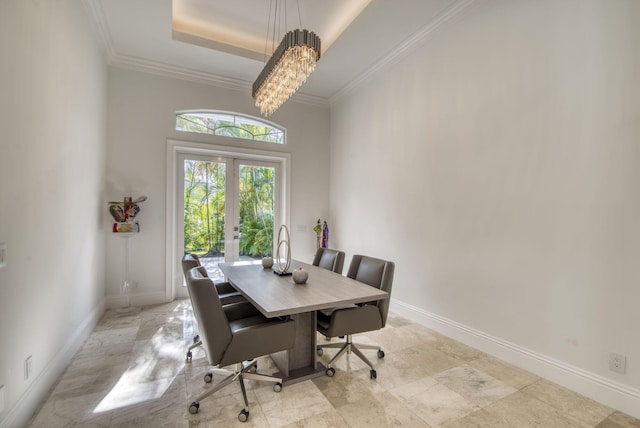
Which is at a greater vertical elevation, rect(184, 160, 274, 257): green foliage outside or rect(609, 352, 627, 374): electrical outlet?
rect(184, 160, 274, 257): green foliage outside

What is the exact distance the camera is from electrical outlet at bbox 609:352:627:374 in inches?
75.8

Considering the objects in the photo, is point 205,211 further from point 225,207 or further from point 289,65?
point 289,65

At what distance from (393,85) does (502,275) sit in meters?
2.69

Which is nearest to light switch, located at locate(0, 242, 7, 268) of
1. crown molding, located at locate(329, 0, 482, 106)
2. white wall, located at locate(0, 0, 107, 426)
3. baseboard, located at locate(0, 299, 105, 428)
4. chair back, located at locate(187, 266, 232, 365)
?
white wall, located at locate(0, 0, 107, 426)

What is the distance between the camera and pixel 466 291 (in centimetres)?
294

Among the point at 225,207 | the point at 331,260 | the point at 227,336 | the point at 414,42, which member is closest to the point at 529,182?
the point at 331,260

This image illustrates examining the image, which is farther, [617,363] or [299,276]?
[299,276]

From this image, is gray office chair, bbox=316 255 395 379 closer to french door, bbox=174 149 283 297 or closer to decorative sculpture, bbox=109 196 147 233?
french door, bbox=174 149 283 297

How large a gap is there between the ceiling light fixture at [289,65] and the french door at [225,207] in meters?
2.04

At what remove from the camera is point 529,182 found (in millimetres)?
2434

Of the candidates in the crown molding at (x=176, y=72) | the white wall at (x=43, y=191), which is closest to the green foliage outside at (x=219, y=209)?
the crown molding at (x=176, y=72)

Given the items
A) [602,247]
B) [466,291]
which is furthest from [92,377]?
[602,247]

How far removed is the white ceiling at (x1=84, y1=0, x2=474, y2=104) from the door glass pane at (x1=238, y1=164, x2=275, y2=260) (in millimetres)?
1479

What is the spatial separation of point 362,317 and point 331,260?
97cm
